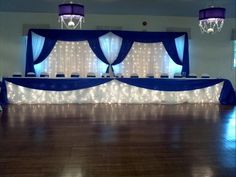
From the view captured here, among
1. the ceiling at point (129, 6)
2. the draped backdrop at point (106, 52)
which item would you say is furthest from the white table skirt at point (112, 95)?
the ceiling at point (129, 6)

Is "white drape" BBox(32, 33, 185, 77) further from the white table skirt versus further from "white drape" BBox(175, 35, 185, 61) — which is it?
the white table skirt

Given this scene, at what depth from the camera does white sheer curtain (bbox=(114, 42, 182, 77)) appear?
927cm

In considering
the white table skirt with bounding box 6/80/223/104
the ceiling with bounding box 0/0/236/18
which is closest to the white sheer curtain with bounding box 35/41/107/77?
the ceiling with bounding box 0/0/236/18

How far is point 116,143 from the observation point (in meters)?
3.64

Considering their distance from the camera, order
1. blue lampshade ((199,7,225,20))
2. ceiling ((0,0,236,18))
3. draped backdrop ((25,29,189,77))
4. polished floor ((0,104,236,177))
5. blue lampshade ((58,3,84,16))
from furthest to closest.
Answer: draped backdrop ((25,29,189,77)), ceiling ((0,0,236,18)), blue lampshade ((199,7,225,20)), blue lampshade ((58,3,84,16)), polished floor ((0,104,236,177))

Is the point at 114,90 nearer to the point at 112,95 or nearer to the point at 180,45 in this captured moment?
the point at 112,95

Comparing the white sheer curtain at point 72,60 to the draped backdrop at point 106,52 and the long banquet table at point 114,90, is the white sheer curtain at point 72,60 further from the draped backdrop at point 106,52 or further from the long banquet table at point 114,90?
the long banquet table at point 114,90

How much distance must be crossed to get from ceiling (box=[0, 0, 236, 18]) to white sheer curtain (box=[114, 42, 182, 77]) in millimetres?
1129

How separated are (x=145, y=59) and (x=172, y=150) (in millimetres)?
6251

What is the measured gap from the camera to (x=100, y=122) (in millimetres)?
4980

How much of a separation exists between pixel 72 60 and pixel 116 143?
5.94m

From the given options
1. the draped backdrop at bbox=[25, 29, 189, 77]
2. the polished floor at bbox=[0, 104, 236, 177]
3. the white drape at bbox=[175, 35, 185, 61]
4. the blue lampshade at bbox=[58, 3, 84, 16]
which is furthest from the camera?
the white drape at bbox=[175, 35, 185, 61]

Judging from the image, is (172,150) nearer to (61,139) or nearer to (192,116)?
(61,139)

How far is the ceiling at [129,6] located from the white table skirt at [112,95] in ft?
8.39
